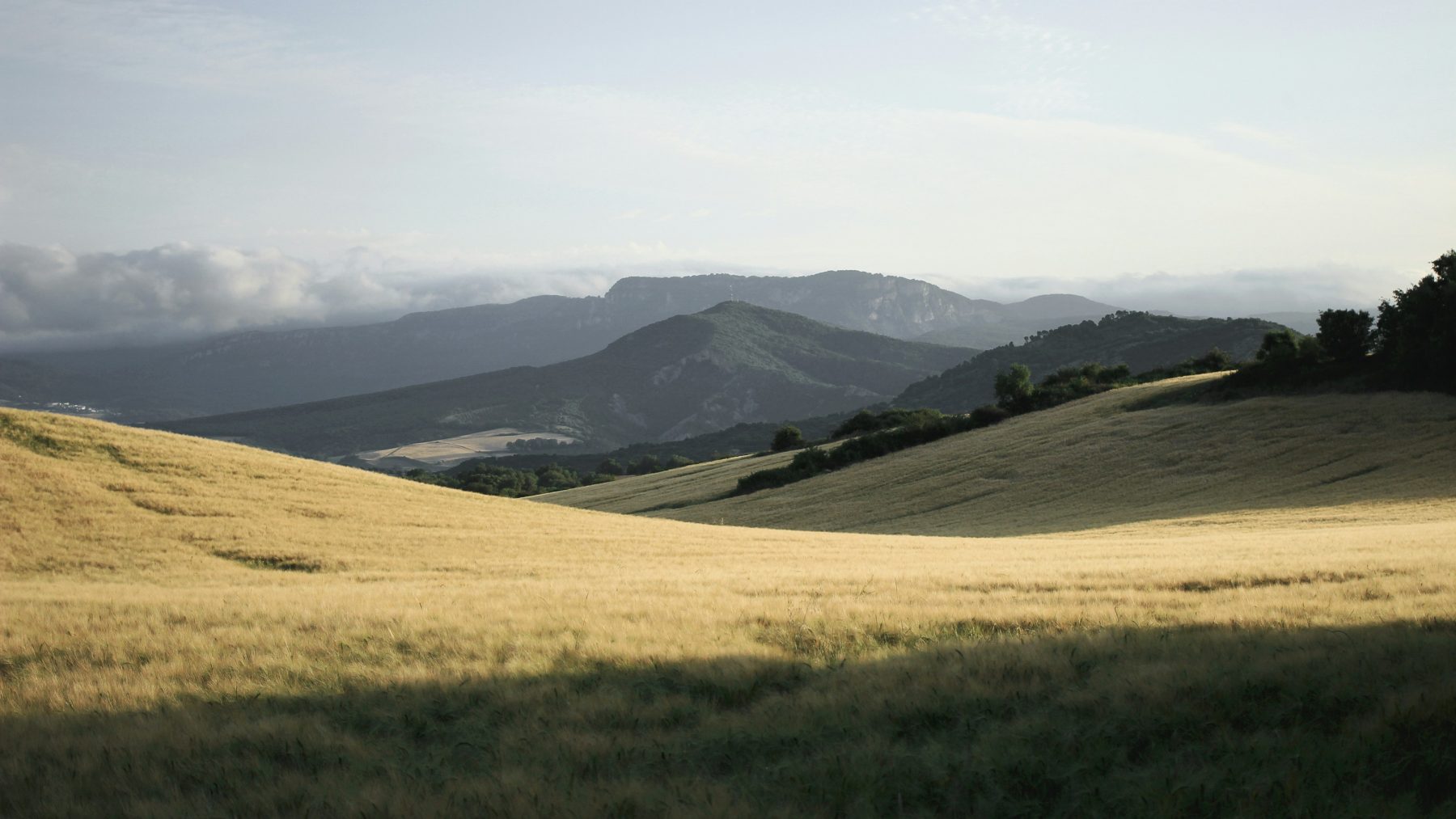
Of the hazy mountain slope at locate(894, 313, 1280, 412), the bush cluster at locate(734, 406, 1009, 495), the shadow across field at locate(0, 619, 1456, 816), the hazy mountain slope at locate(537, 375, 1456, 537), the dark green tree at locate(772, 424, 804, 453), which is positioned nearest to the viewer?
the shadow across field at locate(0, 619, 1456, 816)

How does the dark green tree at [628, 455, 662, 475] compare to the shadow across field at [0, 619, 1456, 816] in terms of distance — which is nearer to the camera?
the shadow across field at [0, 619, 1456, 816]

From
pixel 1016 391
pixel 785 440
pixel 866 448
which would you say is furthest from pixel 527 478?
pixel 1016 391

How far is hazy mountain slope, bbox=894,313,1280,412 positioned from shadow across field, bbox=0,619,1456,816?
14981 cm

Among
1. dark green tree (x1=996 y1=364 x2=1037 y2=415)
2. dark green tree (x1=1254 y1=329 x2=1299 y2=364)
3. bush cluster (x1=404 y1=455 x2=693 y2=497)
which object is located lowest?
bush cluster (x1=404 y1=455 x2=693 y2=497)

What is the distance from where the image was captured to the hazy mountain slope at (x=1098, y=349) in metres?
161

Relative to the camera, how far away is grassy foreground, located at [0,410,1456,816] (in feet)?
18.7

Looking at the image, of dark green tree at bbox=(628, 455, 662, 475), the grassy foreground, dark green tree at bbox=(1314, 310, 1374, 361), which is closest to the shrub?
dark green tree at bbox=(1314, 310, 1374, 361)

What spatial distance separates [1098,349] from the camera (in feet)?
592

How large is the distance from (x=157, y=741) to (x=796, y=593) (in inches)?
317

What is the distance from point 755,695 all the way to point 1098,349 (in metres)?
188

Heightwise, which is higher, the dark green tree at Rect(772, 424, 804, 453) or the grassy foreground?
the grassy foreground

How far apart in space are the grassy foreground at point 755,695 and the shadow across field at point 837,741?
3 centimetres

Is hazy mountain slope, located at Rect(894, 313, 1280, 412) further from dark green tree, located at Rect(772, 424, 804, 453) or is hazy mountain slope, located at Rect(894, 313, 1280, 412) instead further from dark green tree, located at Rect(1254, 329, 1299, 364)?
dark green tree, located at Rect(1254, 329, 1299, 364)

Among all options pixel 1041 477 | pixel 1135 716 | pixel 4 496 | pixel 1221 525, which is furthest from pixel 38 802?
pixel 1041 477
